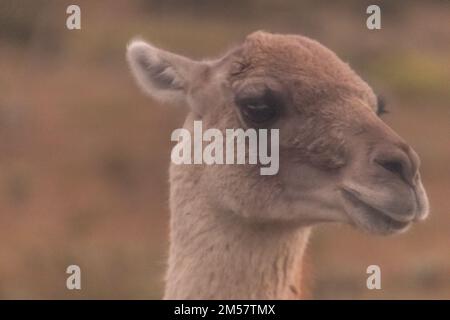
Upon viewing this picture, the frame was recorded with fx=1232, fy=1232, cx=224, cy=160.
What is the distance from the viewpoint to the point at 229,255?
6.27m

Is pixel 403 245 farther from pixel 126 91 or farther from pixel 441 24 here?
pixel 441 24

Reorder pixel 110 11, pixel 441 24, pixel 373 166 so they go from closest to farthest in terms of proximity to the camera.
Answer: pixel 373 166 < pixel 441 24 < pixel 110 11

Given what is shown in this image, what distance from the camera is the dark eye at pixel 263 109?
6207 mm

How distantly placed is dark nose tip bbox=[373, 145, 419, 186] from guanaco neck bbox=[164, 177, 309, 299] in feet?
2.58

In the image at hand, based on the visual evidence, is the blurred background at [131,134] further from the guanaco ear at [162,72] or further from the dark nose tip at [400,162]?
the dark nose tip at [400,162]

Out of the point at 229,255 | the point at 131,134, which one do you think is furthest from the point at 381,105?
the point at 131,134

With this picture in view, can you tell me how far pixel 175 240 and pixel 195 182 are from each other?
33 cm

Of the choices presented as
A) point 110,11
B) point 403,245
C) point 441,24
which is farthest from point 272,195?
point 110,11

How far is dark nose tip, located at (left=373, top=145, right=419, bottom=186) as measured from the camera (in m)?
5.61

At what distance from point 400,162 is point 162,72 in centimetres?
163

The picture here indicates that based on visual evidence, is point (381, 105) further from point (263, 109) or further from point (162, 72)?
point (162, 72)

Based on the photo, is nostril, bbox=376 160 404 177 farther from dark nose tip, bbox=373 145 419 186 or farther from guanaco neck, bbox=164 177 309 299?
guanaco neck, bbox=164 177 309 299

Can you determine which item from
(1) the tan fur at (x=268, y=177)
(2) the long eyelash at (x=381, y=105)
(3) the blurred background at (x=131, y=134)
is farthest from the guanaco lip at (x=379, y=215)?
(3) the blurred background at (x=131, y=134)

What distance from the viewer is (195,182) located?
21.0 feet
